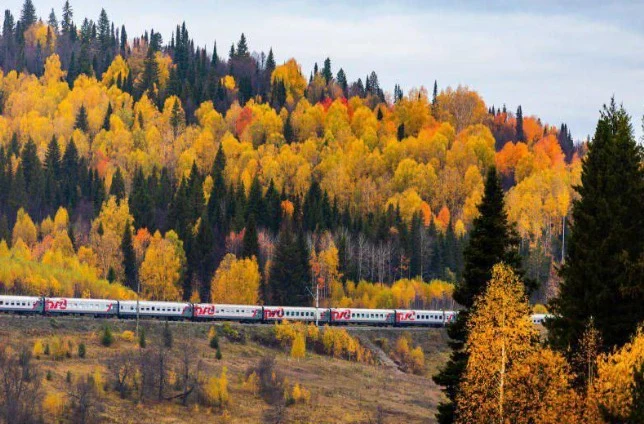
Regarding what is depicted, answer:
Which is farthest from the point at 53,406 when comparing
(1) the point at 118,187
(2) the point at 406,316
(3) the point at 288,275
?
(1) the point at 118,187

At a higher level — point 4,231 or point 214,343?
point 4,231

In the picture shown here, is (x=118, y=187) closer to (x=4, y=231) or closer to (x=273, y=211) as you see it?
(x=4, y=231)

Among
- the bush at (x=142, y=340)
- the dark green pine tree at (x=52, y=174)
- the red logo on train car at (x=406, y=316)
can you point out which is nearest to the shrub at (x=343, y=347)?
the red logo on train car at (x=406, y=316)

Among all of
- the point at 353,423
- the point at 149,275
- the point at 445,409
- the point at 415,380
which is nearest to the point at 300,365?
the point at 415,380

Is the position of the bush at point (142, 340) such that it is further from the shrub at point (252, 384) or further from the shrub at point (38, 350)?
the shrub at point (252, 384)

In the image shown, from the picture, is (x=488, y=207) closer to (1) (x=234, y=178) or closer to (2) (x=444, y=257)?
(2) (x=444, y=257)

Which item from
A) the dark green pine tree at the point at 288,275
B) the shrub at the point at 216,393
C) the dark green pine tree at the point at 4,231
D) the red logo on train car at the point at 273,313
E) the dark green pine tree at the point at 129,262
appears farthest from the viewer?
the dark green pine tree at the point at 4,231

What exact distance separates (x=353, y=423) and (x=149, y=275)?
195 feet

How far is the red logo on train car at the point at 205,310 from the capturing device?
114750 mm

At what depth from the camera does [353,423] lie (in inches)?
3287

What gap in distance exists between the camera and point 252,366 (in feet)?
322

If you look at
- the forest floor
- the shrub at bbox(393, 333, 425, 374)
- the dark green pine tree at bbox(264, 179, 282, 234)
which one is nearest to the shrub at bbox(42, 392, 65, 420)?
the forest floor

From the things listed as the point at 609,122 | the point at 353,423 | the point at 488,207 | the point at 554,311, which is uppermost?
the point at 609,122

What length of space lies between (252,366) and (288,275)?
38128 mm
